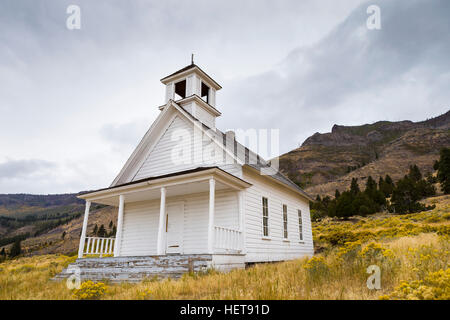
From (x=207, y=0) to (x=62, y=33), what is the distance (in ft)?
23.1

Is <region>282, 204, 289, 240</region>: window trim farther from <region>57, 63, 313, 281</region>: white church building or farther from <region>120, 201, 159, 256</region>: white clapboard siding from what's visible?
<region>120, 201, 159, 256</region>: white clapboard siding

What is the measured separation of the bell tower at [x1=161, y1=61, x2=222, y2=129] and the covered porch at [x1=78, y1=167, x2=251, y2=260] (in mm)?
4768

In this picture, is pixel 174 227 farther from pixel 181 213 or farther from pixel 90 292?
pixel 90 292

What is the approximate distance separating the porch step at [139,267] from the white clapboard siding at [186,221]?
3.02 meters

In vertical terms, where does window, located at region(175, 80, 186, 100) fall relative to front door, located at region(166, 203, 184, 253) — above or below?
above

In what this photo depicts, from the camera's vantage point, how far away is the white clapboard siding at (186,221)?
36.8 feet

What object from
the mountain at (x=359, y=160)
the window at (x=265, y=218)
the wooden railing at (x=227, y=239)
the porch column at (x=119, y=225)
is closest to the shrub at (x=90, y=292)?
the wooden railing at (x=227, y=239)

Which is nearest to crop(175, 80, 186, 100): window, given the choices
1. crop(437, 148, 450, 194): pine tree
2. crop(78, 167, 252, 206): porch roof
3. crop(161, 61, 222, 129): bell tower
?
crop(161, 61, 222, 129): bell tower

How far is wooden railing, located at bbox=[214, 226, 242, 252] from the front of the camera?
937 cm

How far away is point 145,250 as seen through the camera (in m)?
13.1
